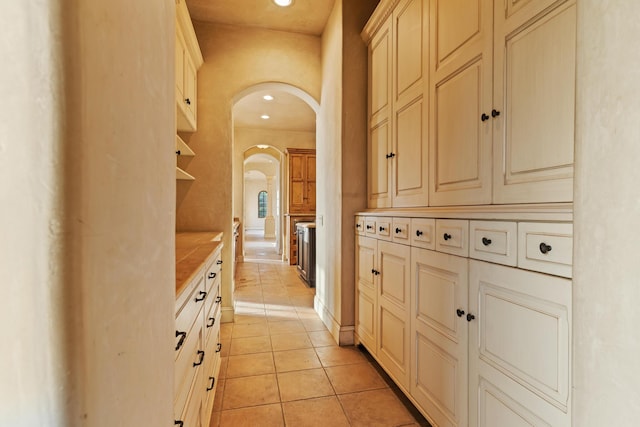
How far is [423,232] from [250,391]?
1406 millimetres

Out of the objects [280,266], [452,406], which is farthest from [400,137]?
[280,266]

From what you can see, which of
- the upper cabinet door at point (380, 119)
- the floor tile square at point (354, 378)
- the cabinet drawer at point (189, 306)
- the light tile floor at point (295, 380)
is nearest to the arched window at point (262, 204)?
the light tile floor at point (295, 380)

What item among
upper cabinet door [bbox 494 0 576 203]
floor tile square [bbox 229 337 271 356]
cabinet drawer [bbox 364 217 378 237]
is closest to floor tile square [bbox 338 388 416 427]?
floor tile square [bbox 229 337 271 356]

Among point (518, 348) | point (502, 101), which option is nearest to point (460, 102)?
point (502, 101)

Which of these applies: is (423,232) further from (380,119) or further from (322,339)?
(322,339)

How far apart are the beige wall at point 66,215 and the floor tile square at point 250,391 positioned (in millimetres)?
1615

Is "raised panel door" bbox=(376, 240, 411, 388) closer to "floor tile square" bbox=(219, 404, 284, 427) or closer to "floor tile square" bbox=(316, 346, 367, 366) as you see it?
"floor tile square" bbox=(316, 346, 367, 366)

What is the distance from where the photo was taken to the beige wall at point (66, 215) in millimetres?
254

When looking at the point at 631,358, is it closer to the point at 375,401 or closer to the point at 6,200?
the point at 6,200

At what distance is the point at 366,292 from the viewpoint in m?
2.28

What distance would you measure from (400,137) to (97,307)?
191 centimetres

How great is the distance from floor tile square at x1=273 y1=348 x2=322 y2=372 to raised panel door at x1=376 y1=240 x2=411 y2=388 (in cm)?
51

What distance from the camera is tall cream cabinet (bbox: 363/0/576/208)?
0.97 meters

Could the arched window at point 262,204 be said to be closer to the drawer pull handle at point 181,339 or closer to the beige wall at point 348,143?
the beige wall at point 348,143
